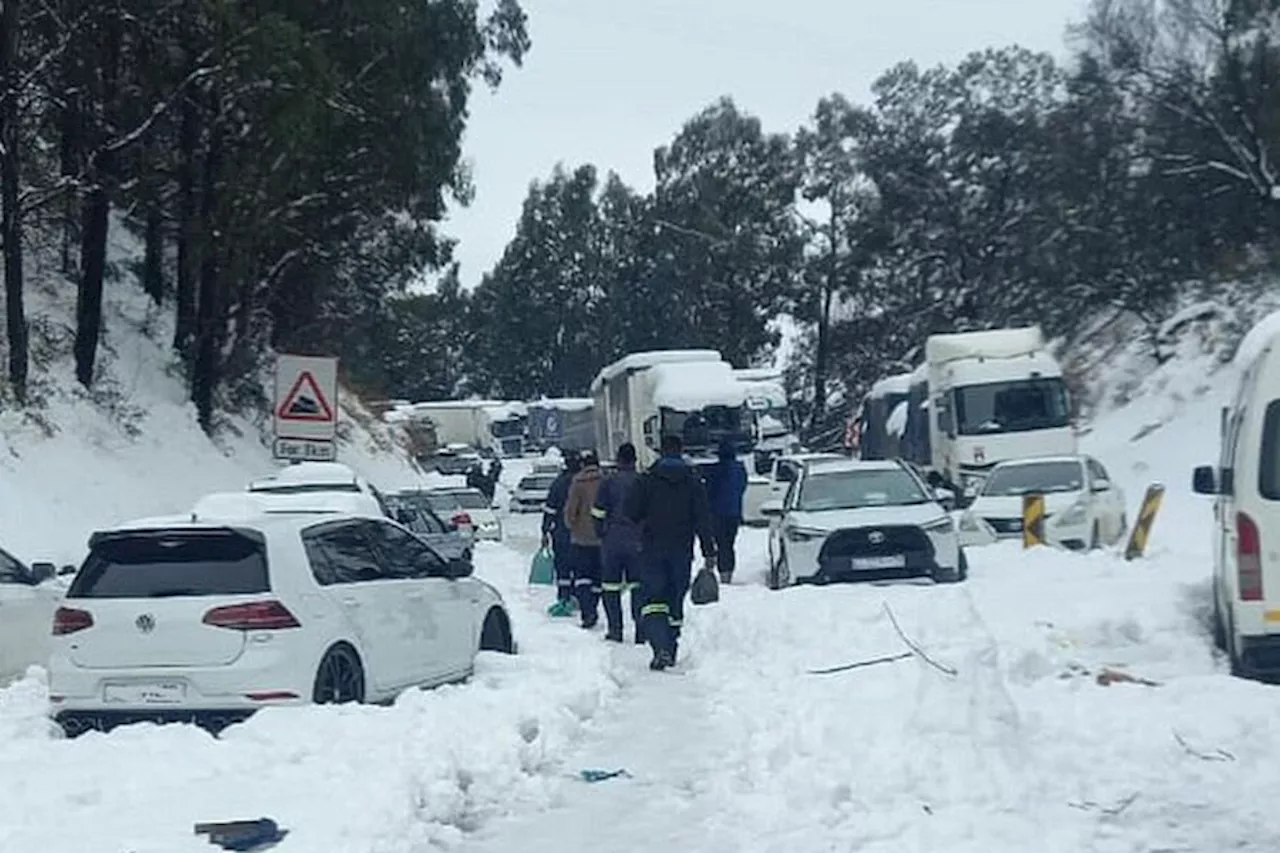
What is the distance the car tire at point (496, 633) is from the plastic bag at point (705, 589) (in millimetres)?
1891

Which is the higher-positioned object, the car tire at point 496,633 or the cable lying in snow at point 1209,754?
the car tire at point 496,633

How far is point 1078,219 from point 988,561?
30552 mm

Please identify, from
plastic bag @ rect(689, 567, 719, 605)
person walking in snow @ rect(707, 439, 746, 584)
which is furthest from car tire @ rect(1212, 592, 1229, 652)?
person walking in snow @ rect(707, 439, 746, 584)

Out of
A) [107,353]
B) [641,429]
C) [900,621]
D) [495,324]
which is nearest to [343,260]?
[107,353]

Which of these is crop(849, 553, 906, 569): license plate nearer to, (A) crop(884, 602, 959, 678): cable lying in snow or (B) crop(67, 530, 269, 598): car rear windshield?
(A) crop(884, 602, 959, 678): cable lying in snow

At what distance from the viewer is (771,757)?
10102 millimetres

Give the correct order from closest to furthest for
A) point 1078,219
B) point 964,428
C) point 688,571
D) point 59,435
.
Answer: point 688,571 < point 59,435 < point 964,428 < point 1078,219

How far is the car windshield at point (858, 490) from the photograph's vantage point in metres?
21.2

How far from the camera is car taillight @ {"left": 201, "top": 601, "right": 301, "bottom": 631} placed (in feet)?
38.3

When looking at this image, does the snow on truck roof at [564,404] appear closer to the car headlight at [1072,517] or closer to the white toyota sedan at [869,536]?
the car headlight at [1072,517]

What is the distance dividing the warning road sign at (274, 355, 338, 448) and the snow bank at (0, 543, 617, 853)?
28.9 ft

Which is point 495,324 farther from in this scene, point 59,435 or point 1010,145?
A: point 59,435

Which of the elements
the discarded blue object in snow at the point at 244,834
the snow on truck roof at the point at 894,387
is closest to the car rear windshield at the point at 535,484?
the snow on truck roof at the point at 894,387

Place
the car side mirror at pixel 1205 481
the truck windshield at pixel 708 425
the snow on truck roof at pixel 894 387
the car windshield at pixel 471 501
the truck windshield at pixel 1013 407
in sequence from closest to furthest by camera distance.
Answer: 1. the car side mirror at pixel 1205 481
2. the truck windshield at pixel 1013 407
3. the car windshield at pixel 471 501
4. the truck windshield at pixel 708 425
5. the snow on truck roof at pixel 894 387
